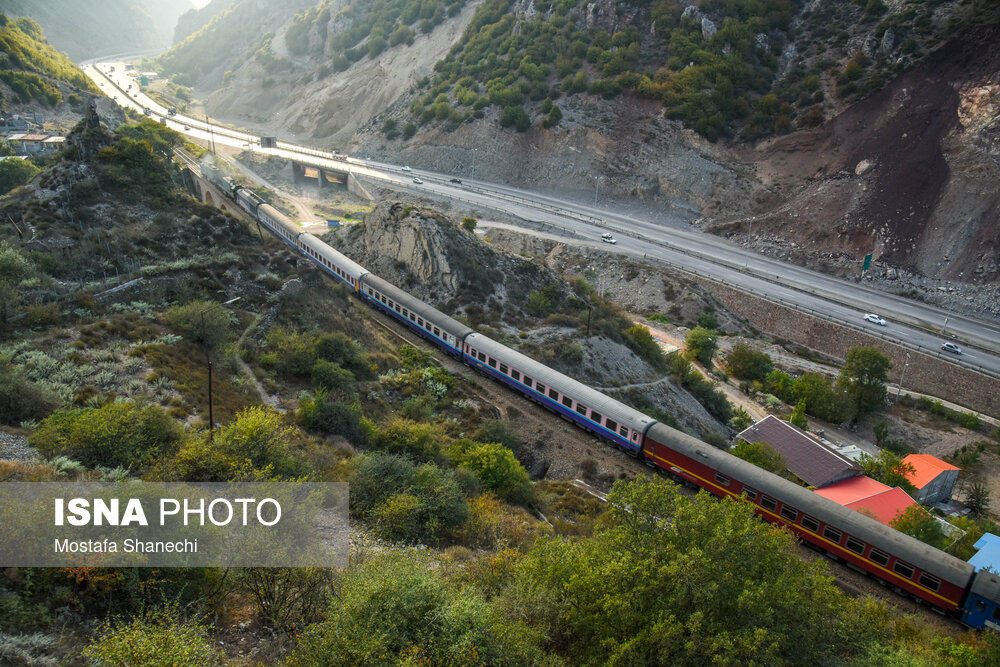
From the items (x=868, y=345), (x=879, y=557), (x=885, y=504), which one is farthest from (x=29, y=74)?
(x=879, y=557)

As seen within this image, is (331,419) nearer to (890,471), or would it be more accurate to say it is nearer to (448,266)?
(448,266)

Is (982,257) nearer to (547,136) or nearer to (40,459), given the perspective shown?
(547,136)

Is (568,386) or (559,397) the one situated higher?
(568,386)

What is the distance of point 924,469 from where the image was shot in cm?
3581

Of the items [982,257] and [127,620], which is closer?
[127,620]

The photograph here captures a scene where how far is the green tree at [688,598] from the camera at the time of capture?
11.7m

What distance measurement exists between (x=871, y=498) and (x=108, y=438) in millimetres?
31057

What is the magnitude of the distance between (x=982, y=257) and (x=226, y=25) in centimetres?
20140

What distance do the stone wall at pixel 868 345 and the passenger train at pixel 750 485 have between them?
36184mm

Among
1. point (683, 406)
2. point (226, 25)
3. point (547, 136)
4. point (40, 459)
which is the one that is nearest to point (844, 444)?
point (683, 406)

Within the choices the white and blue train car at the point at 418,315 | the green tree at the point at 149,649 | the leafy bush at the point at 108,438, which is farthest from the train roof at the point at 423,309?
the green tree at the point at 149,649

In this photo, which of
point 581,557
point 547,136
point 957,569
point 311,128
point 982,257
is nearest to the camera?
point 581,557

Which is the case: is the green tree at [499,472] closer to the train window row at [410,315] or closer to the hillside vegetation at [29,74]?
the train window row at [410,315]

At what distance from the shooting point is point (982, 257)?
6247 centimetres
